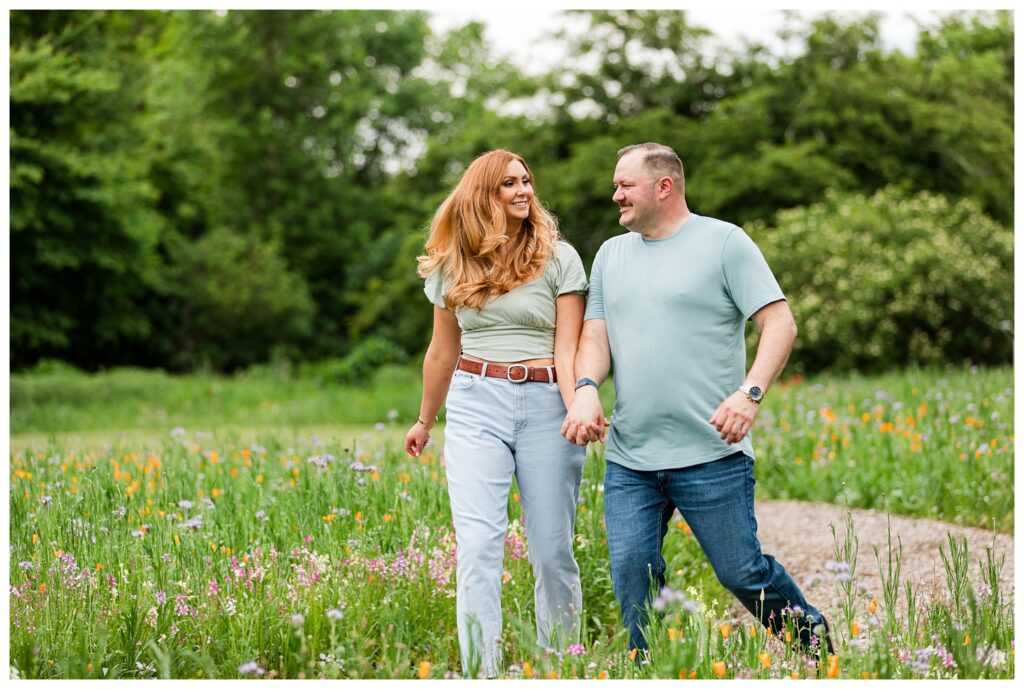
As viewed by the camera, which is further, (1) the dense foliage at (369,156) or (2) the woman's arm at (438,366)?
(1) the dense foliage at (369,156)

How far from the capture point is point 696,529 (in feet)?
11.4

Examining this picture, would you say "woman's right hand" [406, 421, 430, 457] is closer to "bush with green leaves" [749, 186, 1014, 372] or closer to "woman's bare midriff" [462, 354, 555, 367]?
"woman's bare midriff" [462, 354, 555, 367]

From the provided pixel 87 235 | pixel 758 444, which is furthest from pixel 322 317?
pixel 758 444

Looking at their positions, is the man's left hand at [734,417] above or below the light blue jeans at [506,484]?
→ above

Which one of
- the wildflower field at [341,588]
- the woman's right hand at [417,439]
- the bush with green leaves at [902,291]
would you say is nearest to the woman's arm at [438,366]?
the woman's right hand at [417,439]

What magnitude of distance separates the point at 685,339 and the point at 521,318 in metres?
0.54

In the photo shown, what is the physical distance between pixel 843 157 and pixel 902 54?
9.71ft

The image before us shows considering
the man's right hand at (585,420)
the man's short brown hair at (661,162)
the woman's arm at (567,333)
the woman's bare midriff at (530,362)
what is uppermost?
the man's short brown hair at (661,162)

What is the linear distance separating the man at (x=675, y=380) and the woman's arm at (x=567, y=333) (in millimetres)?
37

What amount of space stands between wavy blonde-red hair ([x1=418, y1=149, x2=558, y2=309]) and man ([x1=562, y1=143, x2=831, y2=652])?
11.2 inches

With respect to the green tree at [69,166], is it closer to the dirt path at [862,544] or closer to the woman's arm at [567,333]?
the dirt path at [862,544]

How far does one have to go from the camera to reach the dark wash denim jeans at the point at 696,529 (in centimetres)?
343

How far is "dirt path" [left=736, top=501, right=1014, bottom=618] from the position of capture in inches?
198

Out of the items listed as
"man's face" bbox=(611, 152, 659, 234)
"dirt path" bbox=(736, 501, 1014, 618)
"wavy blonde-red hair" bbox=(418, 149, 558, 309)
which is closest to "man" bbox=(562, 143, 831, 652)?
"man's face" bbox=(611, 152, 659, 234)
